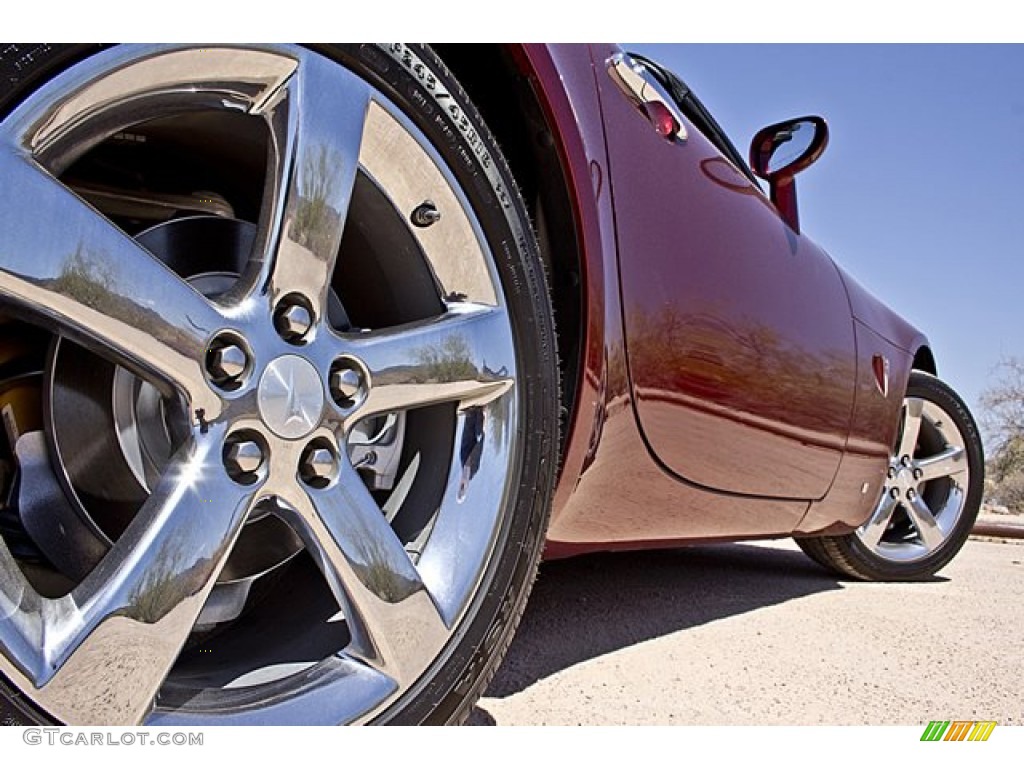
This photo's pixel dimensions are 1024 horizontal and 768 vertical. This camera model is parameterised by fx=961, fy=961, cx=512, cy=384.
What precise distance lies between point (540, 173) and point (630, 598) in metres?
1.30

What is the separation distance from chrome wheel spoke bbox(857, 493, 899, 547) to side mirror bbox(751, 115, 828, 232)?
1.04 meters

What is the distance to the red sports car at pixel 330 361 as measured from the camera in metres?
0.87

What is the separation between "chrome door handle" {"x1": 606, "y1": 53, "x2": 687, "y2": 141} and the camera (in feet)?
5.31

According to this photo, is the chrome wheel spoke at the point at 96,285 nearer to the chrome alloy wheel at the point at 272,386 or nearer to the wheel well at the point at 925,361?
the chrome alloy wheel at the point at 272,386

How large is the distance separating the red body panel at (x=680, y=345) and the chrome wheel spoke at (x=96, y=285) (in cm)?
65

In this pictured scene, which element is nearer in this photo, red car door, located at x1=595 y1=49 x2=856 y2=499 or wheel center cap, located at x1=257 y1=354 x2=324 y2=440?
wheel center cap, located at x1=257 y1=354 x2=324 y2=440

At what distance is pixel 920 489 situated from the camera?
3.21 metres

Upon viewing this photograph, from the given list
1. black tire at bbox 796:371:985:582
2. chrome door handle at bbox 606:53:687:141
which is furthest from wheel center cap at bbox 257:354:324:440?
black tire at bbox 796:371:985:582

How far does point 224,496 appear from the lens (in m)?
0.95
